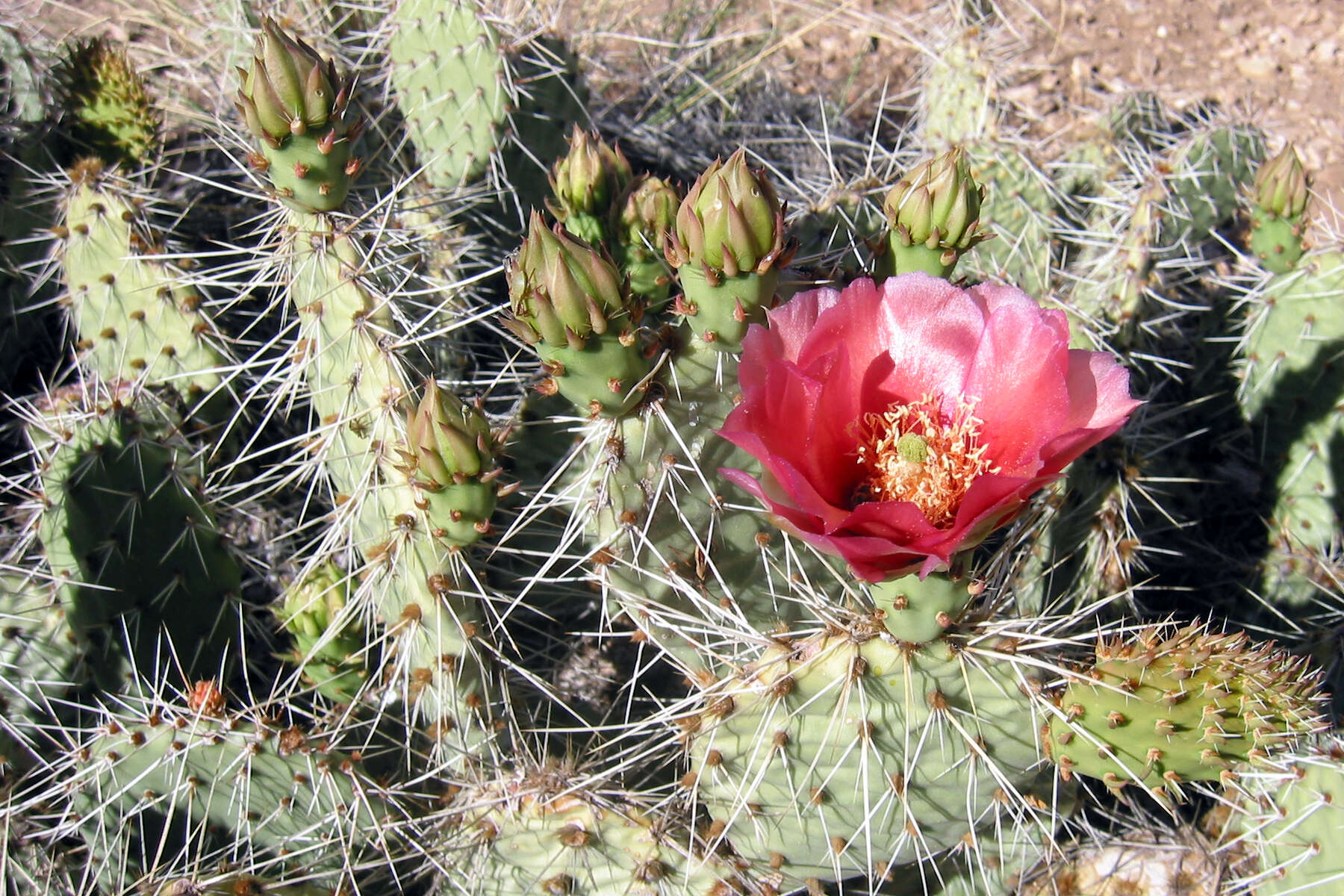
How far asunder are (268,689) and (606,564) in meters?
0.96

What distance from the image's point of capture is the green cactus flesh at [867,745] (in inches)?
49.0

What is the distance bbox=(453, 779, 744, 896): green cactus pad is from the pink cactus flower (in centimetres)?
66

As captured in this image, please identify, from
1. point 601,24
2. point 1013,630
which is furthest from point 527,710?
point 601,24

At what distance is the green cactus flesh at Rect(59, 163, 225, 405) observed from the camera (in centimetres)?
188

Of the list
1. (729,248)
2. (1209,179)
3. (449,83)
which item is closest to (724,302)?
(729,248)

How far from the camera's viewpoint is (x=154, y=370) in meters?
1.95

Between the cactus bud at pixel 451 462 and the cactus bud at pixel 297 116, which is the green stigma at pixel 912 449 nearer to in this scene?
the cactus bud at pixel 451 462

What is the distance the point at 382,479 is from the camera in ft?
4.97

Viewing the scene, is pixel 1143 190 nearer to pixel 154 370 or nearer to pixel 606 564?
pixel 606 564

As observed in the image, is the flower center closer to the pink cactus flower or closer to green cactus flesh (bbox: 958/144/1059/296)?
the pink cactus flower

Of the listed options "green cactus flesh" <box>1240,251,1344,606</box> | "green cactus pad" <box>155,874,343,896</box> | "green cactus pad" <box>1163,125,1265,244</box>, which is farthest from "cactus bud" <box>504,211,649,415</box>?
"green cactus pad" <box>1163,125,1265,244</box>

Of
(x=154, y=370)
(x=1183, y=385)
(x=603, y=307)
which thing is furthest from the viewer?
(x=1183, y=385)

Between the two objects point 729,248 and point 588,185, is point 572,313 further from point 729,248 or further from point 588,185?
point 588,185

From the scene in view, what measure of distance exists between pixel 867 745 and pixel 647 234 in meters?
0.77
